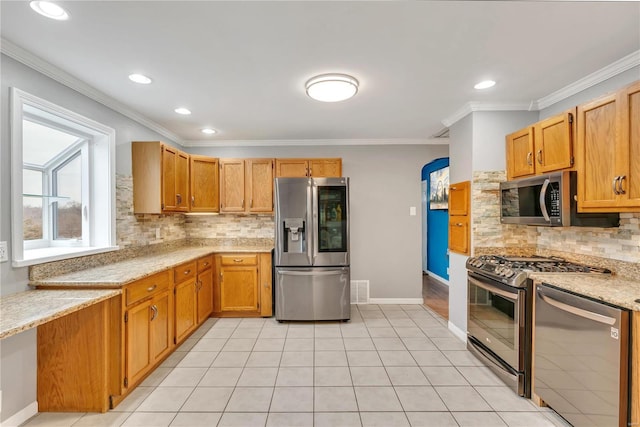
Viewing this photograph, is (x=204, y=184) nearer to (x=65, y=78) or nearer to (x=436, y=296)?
(x=65, y=78)

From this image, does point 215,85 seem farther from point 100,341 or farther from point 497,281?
point 497,281

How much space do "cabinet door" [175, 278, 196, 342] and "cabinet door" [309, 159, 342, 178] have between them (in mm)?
2025

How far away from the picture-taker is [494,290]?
2.28 metres

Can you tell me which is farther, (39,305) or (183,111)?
(183,111)

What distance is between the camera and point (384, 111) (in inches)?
120

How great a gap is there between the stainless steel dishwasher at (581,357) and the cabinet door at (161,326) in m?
2.95

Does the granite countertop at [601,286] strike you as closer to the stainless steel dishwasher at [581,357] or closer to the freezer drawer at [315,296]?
the stainless steel dishwasher at [581,357]

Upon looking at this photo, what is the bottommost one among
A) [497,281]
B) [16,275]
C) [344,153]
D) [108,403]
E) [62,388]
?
[108,403]

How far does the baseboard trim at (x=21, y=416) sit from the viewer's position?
1733 millimetres

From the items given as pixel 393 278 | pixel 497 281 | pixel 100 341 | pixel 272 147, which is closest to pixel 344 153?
pixel 272 147

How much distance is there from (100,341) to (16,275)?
2.25 feet

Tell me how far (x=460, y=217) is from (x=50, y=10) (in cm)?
350

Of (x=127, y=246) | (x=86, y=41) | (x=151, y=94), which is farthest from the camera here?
(x=127, y=246)

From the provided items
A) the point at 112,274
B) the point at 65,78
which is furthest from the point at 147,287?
the point at 65,78
